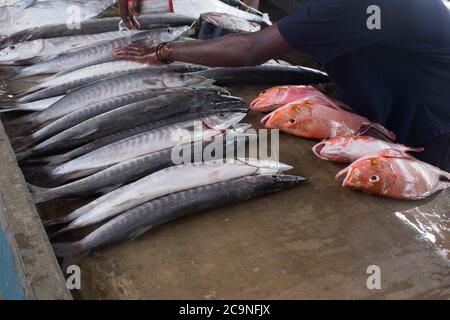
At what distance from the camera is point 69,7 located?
5.23 m

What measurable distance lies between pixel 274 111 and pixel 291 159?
1.42 feet

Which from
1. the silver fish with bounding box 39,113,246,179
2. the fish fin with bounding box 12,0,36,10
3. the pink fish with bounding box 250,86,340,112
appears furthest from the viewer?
the fish fin with bounding box 12,0,36,10

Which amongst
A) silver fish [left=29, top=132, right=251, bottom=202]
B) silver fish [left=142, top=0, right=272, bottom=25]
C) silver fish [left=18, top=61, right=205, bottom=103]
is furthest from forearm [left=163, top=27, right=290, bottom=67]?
silver fish [left=142, top=0, right=272, bottom=25]

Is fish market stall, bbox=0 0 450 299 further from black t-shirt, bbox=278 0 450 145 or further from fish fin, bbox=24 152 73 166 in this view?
black t-shirt, bbox=278 0 450 145

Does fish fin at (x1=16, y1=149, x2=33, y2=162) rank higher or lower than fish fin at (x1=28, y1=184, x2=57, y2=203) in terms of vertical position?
higher

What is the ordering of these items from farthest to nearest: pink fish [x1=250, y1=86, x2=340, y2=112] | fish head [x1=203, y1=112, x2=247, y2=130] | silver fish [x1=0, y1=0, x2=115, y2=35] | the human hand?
silver fish [x1=0, y1=0, x2=115, y2=35]
the human hand
pink fish [x1=250, y1=86, x2=340, y2=112]
fish head [x1=203, y1=112, x2=247, y2=130]

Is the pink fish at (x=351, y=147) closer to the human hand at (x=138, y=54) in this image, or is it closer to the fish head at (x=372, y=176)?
the fish head at (x=372, y=176)

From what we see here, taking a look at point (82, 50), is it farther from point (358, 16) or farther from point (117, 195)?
point (358, 16)

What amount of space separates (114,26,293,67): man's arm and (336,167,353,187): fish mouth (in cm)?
85

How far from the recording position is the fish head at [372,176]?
2996 mm

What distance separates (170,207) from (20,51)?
251 centimetres

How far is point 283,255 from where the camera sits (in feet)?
8.47

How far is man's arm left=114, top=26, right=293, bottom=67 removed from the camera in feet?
10.6

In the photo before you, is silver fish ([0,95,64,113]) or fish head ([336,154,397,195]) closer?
fish head ([336,154,397,195])
